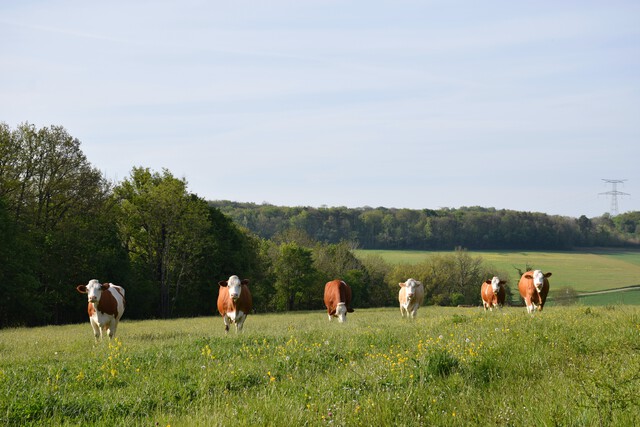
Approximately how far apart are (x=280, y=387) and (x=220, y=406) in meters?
1.18

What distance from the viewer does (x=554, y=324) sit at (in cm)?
1172

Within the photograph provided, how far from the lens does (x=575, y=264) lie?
325ft

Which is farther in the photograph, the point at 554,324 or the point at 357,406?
the point at 554,324

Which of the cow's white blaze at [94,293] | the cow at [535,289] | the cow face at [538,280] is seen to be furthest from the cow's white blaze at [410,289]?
the cow's white blaze at [94,293]

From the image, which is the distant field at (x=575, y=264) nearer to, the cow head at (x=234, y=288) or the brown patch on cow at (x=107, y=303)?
the cow head at (x=234, y=288)

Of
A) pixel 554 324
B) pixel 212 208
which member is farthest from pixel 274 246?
pixel 554 324

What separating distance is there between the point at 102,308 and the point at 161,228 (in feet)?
96.0

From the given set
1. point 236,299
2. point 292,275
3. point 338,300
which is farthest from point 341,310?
point 292,275

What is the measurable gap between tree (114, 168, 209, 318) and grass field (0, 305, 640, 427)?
3429 centimetres

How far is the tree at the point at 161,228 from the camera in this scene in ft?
149

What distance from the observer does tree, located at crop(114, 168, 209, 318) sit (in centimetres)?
4531

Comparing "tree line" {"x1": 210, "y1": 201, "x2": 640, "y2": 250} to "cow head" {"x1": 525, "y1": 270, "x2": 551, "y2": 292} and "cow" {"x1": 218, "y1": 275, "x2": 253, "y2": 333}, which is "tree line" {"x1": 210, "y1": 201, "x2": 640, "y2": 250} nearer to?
"cow head" {"x1": 525, "y1": 270, "x2": 551, "y2": 292}

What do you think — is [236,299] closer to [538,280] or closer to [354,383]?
[354,383]

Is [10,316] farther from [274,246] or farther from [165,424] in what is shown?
[274,246]
